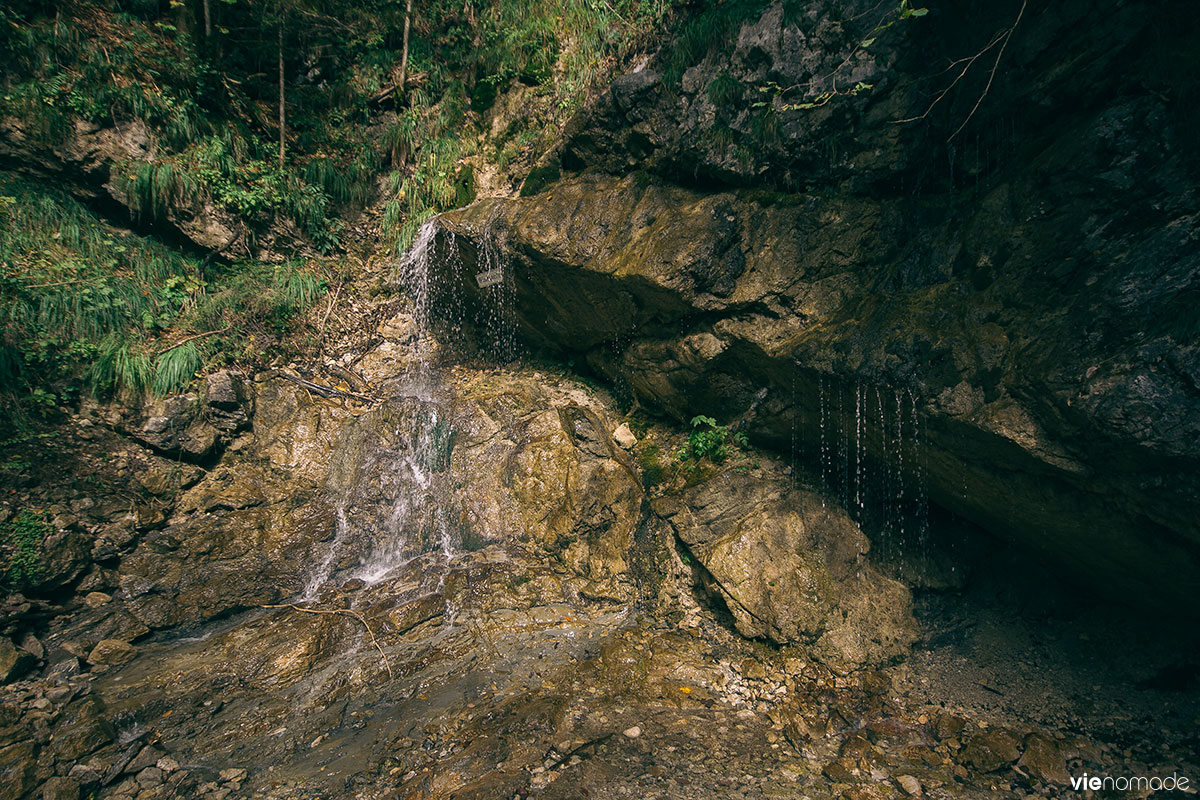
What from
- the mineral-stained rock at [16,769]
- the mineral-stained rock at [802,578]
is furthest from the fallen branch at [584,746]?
the mineral-stained rock at [16,769]

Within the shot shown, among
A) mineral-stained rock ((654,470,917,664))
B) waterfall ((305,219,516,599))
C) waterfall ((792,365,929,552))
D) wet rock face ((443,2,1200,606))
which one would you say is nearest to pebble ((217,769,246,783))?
waterfall ((305,219,516,599))

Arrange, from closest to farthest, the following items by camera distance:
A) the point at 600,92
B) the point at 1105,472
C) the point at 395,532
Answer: the point at 1105,472 → the point at 395,532 → the point at 600,92

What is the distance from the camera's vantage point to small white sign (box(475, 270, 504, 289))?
6.09 m

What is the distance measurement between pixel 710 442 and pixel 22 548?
5.79 meters

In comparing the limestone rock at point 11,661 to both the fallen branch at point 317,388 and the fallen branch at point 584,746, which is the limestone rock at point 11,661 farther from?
the fallen branch at point 584,746

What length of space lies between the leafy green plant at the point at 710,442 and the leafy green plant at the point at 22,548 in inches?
215

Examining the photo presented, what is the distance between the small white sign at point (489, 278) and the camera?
6.09 meters

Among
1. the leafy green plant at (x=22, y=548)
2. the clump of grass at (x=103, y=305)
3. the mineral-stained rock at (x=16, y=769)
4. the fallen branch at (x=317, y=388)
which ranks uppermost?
the clump of grass at (x=103, y=305)

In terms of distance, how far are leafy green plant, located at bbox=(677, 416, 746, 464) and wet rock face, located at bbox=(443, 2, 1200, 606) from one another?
9.6 inches

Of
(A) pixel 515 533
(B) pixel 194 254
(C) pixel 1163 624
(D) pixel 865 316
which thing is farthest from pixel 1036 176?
(B) pixel 194 254

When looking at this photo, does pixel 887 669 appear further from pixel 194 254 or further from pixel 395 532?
pixel 194 254

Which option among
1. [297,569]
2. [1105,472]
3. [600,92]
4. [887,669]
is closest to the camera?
[1105,472]

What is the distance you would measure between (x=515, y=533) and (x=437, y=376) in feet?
8.38

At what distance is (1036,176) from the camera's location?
3479 mm
